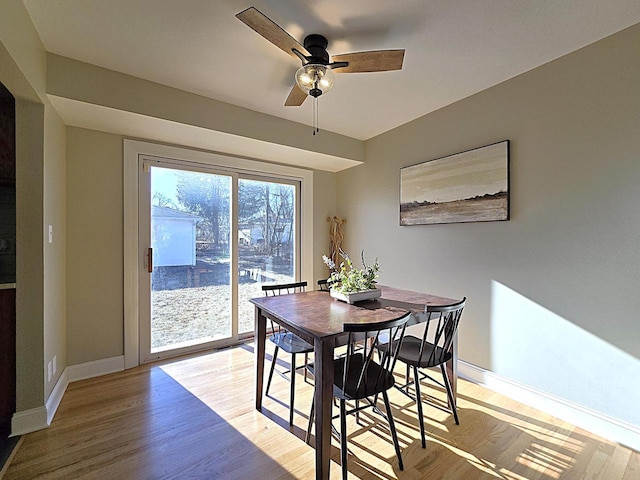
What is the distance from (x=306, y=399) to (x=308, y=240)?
226 centimetres

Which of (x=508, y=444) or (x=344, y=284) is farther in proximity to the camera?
(x=344, y=284)

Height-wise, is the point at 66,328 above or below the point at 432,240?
below

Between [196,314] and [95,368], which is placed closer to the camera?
[95,368]

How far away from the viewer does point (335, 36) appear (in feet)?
6.48

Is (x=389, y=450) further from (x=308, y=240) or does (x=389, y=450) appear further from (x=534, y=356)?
(x=308, y=240)

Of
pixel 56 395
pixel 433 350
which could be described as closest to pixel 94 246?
pixel 56 395

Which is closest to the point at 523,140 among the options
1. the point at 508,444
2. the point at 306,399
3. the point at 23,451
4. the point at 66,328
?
the point at 508,444

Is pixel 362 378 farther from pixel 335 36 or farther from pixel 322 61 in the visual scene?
pixel 335 36

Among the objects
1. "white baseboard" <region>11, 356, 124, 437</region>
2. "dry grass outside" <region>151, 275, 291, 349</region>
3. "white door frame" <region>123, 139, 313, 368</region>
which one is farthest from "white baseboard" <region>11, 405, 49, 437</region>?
"dry grass outside" <region>151, 275, 291, 349</region>

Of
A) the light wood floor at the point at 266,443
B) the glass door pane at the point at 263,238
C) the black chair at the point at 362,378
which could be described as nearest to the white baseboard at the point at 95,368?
the light wood floor at the point at 266,443

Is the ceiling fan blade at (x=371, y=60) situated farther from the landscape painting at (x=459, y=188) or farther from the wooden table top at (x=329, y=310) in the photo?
the wooden table top at (x=329, y=310)

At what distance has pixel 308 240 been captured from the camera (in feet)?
13.9

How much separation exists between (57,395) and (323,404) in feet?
7.50

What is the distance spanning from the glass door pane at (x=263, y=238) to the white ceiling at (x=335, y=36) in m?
1.42
